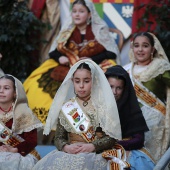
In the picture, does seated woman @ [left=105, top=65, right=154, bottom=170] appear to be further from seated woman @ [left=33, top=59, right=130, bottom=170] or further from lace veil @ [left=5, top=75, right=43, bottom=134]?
lace veil @ [left=5, top=75, right=43, bottom=134]

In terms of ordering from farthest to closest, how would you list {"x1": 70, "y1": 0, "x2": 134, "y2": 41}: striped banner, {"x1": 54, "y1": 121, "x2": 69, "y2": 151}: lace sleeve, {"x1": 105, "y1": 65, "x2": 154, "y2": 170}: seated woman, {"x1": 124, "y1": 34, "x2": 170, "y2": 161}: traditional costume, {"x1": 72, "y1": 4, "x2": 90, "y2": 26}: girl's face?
{"x1": 70, "y1": 0, "x2": 134, "y2": 41}: striped banner
{"x1": 72, "y1": 4, "x2": 90, "y2": 26}: girl's face
{"x1": 124, "y1": 34, "x2": 170, "y2": 161}: traditional costume
{"x1": 105, "y1": 65, "x2": 154, "y2": 170}: seated woman
{"x1": 54, "y1": 121, "x2": 69, "y2": 151}: lace sleeve

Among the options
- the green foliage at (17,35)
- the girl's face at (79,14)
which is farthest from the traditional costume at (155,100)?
the green foliage at (17,35)

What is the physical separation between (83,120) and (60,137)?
0.26 m

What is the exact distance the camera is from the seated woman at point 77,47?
9.11 meters

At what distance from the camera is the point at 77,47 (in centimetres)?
932

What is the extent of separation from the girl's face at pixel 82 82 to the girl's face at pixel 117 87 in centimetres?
38

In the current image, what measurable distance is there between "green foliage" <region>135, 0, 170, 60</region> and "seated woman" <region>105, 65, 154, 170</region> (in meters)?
2.61

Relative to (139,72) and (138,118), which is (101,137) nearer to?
(138,118)

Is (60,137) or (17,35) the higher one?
(17,35)

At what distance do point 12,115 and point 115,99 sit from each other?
3.25 ft

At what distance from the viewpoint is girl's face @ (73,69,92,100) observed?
648 centimetres

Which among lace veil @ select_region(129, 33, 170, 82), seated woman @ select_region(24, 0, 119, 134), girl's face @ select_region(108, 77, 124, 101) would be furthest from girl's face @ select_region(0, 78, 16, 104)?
seated woman @ select_region(24, 0, 119, 134)

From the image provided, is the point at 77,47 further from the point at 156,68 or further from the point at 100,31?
the point at 156,68

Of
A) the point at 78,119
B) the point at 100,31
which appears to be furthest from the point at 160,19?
the point at 78,119
